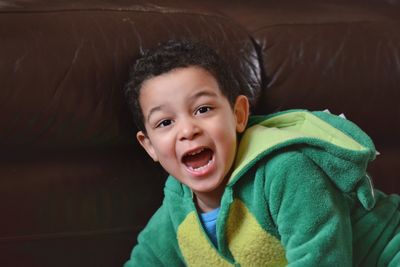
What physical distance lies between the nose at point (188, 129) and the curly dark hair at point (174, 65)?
9cm

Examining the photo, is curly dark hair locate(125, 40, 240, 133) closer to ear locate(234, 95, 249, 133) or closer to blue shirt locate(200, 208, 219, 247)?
ear locate(234, 95, 249, 133)

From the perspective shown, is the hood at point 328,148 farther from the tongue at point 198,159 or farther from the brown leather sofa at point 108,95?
the brown leather sofa at point 108,95

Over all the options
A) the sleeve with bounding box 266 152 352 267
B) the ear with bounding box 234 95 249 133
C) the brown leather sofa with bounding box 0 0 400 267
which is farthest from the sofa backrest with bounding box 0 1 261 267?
the sleeve with bounding box 266 152 352 267

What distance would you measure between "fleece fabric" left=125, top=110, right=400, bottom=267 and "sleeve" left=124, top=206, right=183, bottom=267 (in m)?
0.04

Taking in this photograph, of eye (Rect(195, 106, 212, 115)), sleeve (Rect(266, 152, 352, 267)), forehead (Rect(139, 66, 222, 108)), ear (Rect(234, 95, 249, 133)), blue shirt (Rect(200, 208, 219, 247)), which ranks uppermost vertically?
forehead (Rect(139, 66, 222, 108))

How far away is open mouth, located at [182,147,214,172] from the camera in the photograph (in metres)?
0.99

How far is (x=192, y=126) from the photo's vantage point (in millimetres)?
959

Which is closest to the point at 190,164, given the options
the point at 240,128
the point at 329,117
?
the point at 240,128

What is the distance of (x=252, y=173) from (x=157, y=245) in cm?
25

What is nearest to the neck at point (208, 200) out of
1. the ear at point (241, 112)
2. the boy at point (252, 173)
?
the boy at point (252, 173)

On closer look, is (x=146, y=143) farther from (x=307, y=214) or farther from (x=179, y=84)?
(x=307, y=214)

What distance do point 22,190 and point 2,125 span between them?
0.44ft

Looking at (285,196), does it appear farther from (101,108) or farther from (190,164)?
(101,108)

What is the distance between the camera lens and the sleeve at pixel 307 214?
912 mm
